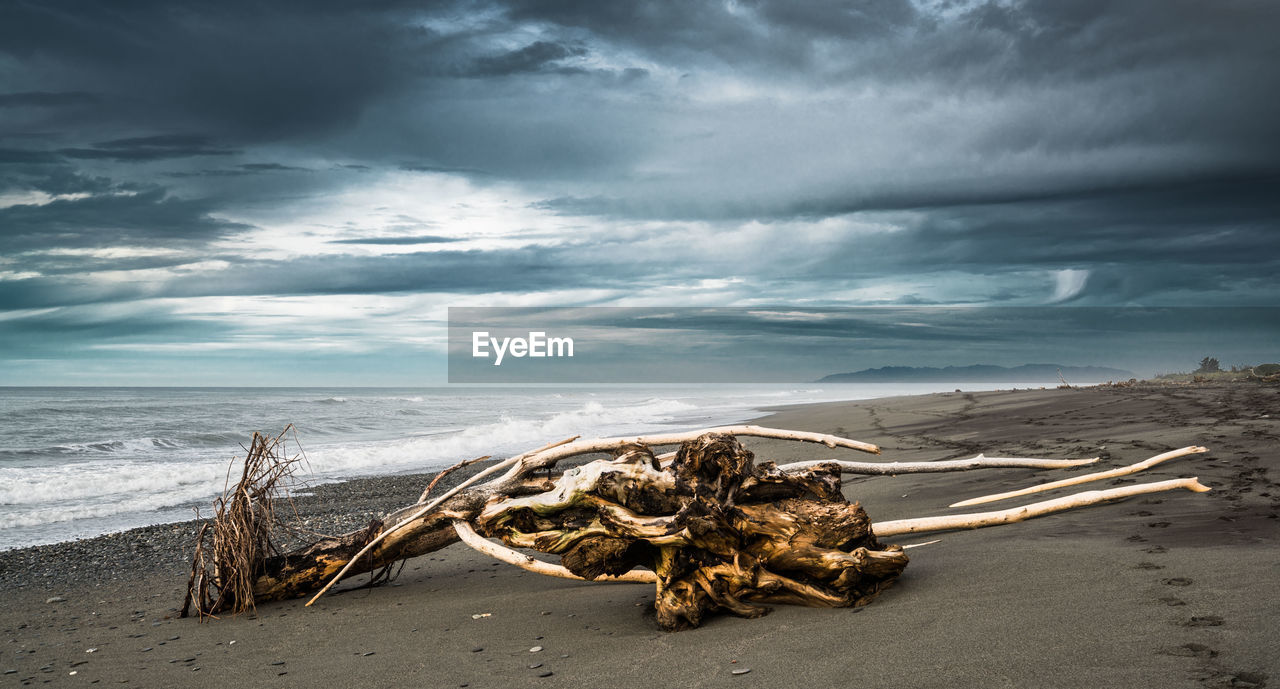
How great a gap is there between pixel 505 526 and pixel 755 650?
6.33ft

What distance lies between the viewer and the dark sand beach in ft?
10.9

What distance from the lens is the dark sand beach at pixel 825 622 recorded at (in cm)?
331

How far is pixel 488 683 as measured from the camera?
3852mm

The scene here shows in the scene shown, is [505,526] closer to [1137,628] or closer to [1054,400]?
[1137,628]

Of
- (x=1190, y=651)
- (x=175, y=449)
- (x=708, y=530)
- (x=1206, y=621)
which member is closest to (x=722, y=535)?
(x=708, y=530)

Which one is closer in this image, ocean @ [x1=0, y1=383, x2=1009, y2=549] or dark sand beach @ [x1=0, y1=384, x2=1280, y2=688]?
dark sand beach @ [x1=0, y1=384, x2=1280, y2=688]

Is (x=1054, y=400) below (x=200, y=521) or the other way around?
the other way around

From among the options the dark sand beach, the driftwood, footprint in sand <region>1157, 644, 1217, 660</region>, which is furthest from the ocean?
footprint in sand <region>1157, 644, 1217, 660</region>

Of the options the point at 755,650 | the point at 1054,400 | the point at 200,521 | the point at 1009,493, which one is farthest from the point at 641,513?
the point at 1054,400

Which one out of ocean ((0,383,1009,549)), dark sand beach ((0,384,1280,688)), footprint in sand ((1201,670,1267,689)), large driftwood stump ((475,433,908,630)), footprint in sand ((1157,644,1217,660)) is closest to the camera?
footprint in sand ((1201,670,1267,689))

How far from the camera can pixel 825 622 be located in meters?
4.10

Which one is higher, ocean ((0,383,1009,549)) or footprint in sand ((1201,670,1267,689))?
footprint in sand ((1201,670,1267,689))

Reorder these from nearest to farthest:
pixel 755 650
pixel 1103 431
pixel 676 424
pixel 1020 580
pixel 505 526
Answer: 1. pixel 755 650
2. pixel 1020 580
3. pixel 505 526
4. pixel 1103 431
5. pixel 676 424

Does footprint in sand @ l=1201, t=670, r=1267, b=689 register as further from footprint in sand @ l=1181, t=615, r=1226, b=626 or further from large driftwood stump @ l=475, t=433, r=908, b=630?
large driftwood stump @ l=475, t=433, r=908, b=630
